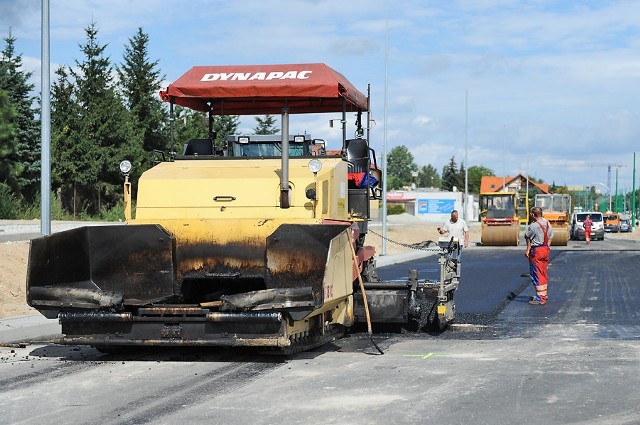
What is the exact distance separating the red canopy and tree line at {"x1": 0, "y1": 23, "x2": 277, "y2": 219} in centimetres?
3794

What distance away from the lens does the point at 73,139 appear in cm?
5512

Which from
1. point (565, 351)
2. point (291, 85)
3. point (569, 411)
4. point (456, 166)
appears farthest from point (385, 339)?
point (456, 166)

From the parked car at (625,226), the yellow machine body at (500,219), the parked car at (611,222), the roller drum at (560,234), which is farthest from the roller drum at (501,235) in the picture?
the parked car at (625,226)

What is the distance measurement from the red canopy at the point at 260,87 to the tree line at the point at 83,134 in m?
37.9

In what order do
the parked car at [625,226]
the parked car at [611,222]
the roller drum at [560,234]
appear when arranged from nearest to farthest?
the roller drum at [560,234]
the parked car at [611,222]
the parked car at [625,226]

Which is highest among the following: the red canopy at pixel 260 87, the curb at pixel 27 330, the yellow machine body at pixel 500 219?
the red canopy at pixel 260 87

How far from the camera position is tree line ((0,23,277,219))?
53531mm

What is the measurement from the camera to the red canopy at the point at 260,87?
36.9 feet

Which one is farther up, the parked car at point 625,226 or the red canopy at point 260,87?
the red canopy at point 260,87

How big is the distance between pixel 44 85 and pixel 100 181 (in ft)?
143


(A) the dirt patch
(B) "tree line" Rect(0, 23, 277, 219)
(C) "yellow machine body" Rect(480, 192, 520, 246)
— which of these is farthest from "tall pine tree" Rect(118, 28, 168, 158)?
(A) the dirt patch

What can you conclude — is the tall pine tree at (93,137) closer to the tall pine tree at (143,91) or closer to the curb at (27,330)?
the tall pine tree at (143,91)

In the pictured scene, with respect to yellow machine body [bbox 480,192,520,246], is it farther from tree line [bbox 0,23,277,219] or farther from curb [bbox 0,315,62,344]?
curb [bbox 0,315,62,344]

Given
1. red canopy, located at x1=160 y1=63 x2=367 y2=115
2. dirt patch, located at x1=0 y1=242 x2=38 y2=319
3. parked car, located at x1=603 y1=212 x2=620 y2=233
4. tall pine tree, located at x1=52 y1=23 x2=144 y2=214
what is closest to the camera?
red canopy, located at x1=160 y1=63 x2=367 y2=115
